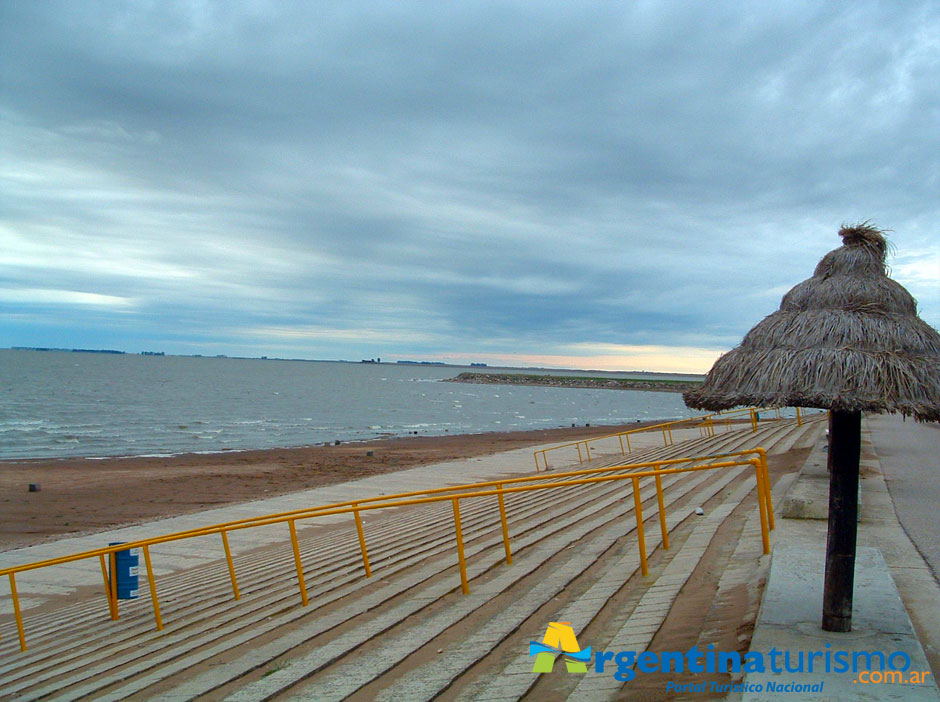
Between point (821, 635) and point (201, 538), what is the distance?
42.1ft

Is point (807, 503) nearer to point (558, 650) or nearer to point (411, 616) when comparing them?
point (558, 650)

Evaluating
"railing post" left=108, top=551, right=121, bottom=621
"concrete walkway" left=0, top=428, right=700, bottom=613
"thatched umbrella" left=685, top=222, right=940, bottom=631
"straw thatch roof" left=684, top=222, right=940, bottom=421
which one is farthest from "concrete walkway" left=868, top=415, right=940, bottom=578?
"railing post" left=108, top=551, right=121, bottom=621

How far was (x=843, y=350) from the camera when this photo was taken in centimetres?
409

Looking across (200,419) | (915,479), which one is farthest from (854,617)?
(200,419)

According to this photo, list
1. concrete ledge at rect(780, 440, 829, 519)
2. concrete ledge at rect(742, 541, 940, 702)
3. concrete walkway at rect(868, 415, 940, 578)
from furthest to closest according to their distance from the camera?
concrete walkway at rect(868, 415, 940, 578) → concrete ledge at rect(780, 440, 829, 519) → concrete ledge at rect(742, 541, 940, 702)

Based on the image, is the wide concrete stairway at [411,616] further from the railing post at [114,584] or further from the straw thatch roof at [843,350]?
the straw thatch roof at [843,350]

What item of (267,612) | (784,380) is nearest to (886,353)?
(784,380)

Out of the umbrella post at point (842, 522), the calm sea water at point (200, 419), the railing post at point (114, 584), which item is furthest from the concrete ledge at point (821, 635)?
the calm sea water at point (200, 419)

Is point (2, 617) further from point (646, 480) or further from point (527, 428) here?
point (527, 428)

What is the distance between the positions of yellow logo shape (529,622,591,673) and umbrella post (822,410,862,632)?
1524 mm

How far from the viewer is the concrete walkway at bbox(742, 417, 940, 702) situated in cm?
370

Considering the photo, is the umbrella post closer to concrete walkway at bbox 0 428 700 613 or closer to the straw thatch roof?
the straw thatch roof

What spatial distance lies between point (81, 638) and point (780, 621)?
280 inches

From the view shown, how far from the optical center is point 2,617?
10023 millimetres
